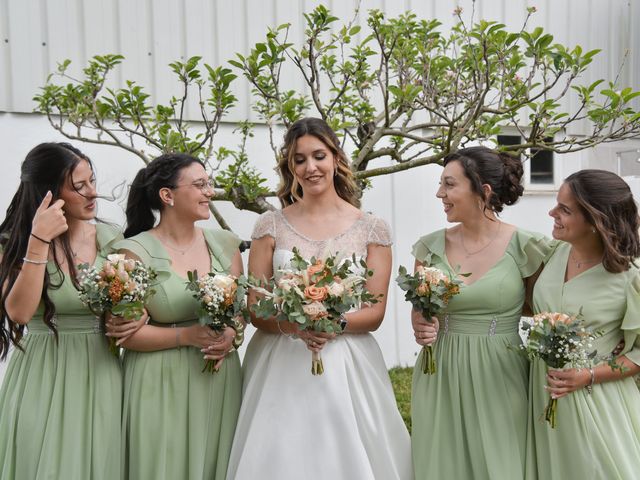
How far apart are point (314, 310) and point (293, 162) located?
1.00 metres

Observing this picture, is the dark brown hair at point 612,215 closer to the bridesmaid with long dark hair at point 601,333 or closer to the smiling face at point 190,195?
the bridesmaid with long dark hair at point 601,333

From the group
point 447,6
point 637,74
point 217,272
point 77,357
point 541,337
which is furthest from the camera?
point 637,74

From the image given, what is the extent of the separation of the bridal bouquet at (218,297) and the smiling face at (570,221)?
1.52 metres

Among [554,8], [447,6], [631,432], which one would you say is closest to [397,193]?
[447,6]

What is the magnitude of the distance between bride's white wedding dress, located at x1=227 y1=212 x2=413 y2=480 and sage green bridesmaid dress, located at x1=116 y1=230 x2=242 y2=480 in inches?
6.0

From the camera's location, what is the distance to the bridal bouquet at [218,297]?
329 cm

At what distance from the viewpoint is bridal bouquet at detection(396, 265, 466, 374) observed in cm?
A: 335

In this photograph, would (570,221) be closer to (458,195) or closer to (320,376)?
(458,195)

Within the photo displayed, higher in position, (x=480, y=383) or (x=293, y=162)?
(x=293, y=162)

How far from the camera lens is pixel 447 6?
763cm

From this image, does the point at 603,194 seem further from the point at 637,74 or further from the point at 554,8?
the point at 637,74

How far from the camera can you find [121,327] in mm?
3387

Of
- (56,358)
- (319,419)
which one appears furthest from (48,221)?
(319,419)

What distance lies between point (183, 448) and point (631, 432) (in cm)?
215
